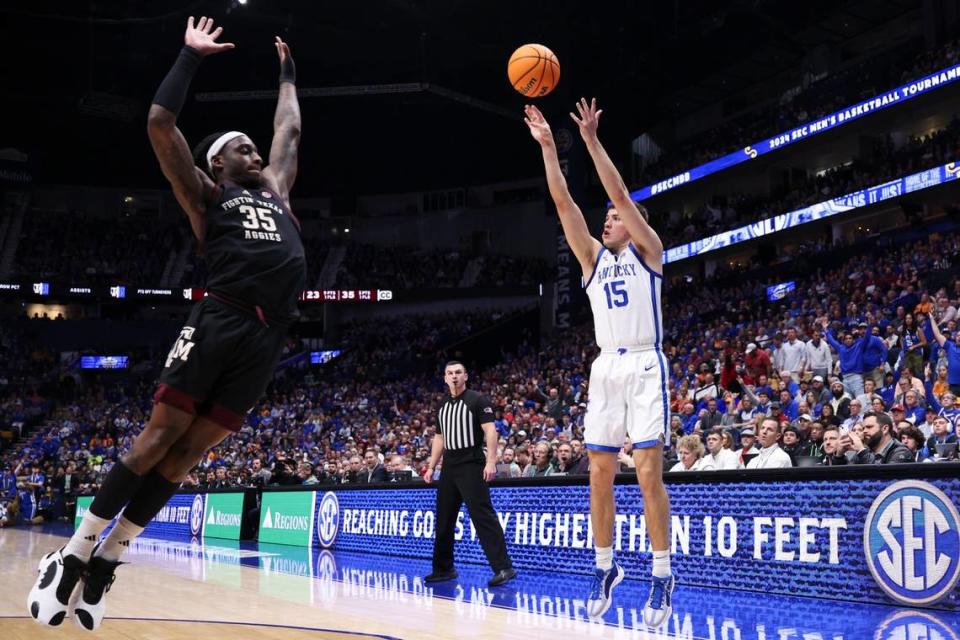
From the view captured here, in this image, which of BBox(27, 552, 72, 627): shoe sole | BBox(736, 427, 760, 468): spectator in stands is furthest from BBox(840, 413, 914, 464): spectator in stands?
BBox(27, 552, 72, 627): shoe sole

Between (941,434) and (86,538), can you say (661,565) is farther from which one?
(941,434)

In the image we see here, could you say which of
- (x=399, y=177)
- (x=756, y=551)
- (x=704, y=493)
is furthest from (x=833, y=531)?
(x=399, y=177)

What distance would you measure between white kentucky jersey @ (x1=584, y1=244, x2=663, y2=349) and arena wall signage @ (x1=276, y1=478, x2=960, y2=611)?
224 cm

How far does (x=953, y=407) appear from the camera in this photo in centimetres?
1084

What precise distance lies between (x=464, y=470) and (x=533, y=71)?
3840 mm

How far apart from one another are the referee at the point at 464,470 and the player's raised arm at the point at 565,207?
2.95 meters

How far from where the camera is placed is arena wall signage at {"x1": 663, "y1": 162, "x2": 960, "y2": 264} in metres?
22.4

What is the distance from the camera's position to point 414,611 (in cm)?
677

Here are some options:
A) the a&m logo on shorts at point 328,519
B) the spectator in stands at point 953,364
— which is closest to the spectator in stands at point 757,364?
the spectator in stands at point 953,364

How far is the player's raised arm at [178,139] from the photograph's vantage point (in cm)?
395

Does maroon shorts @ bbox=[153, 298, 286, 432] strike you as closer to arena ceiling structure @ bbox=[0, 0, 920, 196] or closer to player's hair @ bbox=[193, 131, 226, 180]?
player's hair @ bbox=[193, 131, 226, 180]

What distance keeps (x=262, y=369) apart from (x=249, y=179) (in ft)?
3.27

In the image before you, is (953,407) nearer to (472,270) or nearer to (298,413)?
(298,413)

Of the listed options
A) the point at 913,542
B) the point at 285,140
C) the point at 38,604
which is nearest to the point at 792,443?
the point at 913,542
